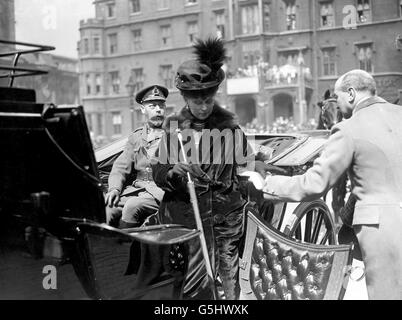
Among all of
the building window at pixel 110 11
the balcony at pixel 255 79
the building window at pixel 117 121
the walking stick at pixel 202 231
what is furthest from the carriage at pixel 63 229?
the balcony at pixel 255 79

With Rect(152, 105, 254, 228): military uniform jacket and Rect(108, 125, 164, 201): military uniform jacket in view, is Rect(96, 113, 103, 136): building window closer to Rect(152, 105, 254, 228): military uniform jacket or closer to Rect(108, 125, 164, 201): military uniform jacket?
Rect(108, 125, 164, 201): military uniform jacket

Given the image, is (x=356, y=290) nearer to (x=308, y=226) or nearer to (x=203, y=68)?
(x=308, y=226)

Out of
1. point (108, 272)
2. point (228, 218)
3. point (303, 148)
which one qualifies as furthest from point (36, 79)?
point (108, 272)

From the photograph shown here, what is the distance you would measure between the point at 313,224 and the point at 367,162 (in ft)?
4.73

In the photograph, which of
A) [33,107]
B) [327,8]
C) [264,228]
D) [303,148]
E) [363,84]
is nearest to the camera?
[33,107]

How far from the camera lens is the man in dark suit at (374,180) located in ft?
7.98

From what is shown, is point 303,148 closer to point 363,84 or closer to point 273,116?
point 363,84

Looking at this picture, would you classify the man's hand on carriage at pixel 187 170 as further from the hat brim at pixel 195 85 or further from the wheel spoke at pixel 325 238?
the wheel spoke at pixel 325 238

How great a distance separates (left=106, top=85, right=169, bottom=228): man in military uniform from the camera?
3.53 metres

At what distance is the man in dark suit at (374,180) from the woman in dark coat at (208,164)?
0.49m

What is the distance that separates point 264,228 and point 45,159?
4.39 ft

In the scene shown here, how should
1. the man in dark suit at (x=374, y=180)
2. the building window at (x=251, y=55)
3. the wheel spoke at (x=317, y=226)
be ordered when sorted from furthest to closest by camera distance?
the building window at (x=251, y=55) → the wheel spoke at (x=317, y=226) → the man in dark suit at (x=374, y=180)

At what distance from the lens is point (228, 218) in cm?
284

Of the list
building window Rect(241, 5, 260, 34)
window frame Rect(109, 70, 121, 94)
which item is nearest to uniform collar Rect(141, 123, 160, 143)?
building window Rect(241, 5, 260, 34)
